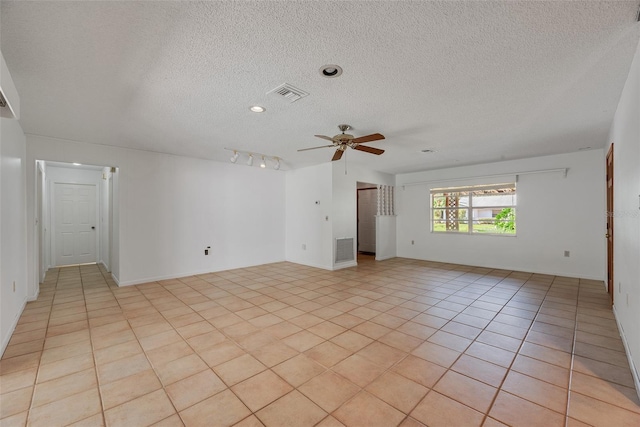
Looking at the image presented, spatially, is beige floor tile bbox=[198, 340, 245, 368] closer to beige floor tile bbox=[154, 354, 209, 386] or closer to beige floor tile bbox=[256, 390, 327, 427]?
beige floor tile bbox=[154, 354, 209, 386]

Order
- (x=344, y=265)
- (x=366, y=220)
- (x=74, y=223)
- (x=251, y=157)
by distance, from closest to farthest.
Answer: (x=251, y=157) < (x=344, y=265) < (x=74, y=223) < (x=366, y=220)

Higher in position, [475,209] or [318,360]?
[475,209]

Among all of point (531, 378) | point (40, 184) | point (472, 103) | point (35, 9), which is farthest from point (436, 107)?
point (40, 184)

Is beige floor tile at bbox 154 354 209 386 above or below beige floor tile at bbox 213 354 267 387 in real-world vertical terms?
above

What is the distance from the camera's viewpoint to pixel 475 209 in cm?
632

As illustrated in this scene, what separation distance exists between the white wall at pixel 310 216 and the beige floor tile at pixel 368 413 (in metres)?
4.09

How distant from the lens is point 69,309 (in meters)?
3.44

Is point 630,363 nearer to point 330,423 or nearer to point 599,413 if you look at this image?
point 599,413

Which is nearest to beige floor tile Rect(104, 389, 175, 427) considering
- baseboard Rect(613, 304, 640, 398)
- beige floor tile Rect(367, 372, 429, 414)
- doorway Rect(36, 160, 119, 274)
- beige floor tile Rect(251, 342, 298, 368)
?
beige floor tile Rect(251, 342, 298, 368)

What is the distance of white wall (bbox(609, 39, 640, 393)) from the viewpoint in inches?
75.5

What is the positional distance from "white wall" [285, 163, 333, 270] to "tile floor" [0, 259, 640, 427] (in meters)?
1.97

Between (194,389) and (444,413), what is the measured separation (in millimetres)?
1636

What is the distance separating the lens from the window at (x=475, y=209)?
19.2 feet

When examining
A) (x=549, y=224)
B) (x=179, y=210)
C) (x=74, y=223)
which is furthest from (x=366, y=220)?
(x=74, y=223)
